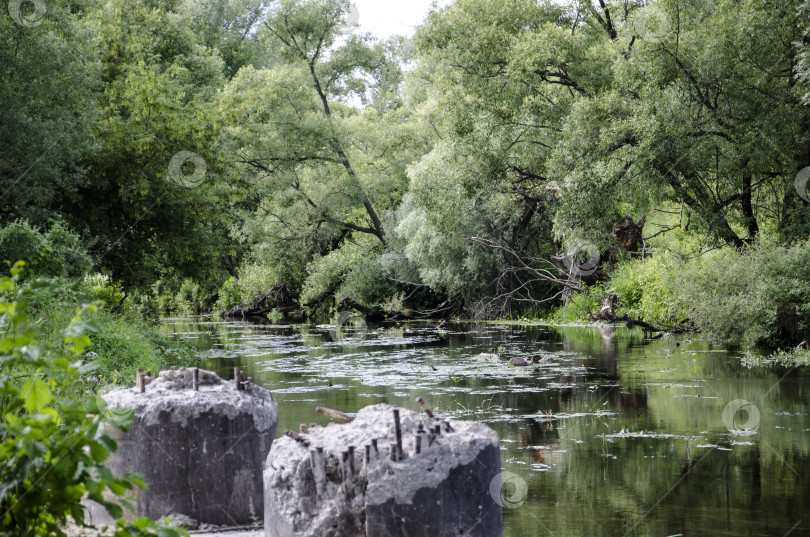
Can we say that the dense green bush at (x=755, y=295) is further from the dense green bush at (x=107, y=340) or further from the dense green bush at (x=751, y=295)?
the dense green bush at (x=107, y=340)

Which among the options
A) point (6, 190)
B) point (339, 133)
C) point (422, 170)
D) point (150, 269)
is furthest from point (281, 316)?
point (6, 190)

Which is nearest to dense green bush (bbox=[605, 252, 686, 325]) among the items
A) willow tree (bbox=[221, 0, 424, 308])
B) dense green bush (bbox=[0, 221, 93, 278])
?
willow tree (bbox=[221, 0, 424, 308])

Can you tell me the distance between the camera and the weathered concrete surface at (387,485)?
377 cm

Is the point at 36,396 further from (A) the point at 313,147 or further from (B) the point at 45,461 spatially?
(A) the point at 313,147

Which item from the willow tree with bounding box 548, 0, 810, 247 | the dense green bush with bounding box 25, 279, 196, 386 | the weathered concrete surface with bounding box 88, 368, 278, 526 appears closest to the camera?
the weathered concrete surface with bounding box 88, 368, 278, 526

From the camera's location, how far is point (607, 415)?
1043cm

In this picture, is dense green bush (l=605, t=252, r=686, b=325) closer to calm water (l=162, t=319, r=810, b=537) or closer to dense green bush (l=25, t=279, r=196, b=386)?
calm water (l=162, t=319, r=810, b=537)

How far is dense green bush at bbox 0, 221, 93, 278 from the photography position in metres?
12.5

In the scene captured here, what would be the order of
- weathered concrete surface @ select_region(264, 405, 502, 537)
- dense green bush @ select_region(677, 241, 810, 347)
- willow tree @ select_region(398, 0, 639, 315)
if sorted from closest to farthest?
1. weathered concrete surface @ select_region(264, 405, 502, 537)
2. dense green bush @ select_region(677, 241, 810, 347)
3. willow tree @ select_region(398, 0, 639, 315)

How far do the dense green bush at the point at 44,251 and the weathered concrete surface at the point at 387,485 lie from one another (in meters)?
8.90

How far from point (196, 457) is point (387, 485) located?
1798 millimetres

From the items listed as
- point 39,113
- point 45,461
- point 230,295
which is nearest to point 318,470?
point 45,461

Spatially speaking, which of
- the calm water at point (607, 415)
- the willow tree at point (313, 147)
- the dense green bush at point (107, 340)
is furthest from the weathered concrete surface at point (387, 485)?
the willow tree at point (313, 147)

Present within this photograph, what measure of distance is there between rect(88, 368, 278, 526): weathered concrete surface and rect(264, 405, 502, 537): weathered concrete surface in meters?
1.02
